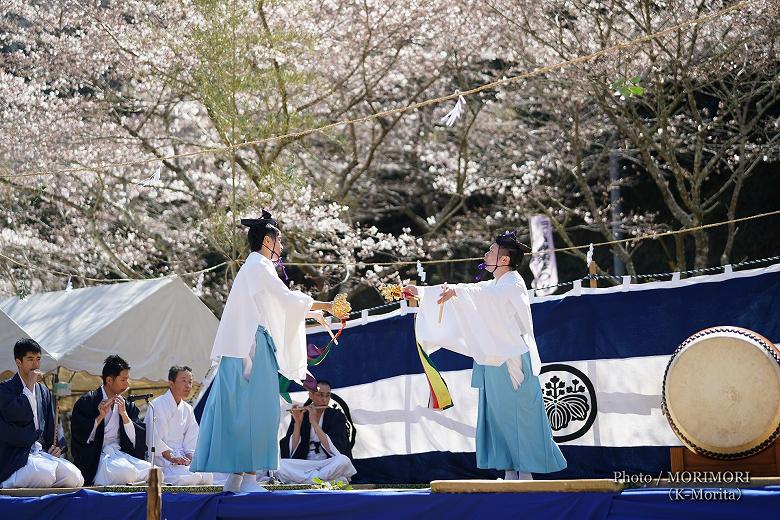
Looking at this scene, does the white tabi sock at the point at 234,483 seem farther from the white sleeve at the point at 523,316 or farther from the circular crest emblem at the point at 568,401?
the circular crest emblem at the point at 568,401

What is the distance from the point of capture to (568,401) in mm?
7430

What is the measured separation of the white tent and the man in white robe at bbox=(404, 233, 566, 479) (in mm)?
4021

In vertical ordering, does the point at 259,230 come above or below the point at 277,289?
above

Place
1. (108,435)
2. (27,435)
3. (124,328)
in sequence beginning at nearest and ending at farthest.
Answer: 1. (27,435)
2. (108,435)
3. (124,328)

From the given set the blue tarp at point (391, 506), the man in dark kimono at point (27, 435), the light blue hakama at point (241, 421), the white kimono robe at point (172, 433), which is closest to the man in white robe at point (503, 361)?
the light blue hakama at point (241, 421)

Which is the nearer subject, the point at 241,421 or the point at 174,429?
the point at 241,421

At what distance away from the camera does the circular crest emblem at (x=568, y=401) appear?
7.37m

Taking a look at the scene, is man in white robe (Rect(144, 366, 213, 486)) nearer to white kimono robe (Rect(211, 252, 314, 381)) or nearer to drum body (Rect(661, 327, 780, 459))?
white kimono robe (Rect(211, 252, 314, 381))

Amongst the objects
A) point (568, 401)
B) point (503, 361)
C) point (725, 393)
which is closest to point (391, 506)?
point (503, 361)

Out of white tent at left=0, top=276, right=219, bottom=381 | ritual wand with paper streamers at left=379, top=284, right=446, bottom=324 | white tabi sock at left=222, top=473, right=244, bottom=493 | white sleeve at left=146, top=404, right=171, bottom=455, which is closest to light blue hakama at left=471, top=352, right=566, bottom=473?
ritual wand with paper streamers at left=379, top=284, right=446, bottom=324

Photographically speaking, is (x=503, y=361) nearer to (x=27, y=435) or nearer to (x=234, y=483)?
(x=234, y=483)

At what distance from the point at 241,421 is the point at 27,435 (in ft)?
6.68

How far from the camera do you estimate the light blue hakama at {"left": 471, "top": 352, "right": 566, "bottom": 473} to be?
18.9 feet

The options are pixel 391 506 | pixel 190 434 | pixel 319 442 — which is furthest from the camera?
pixel 319 442
